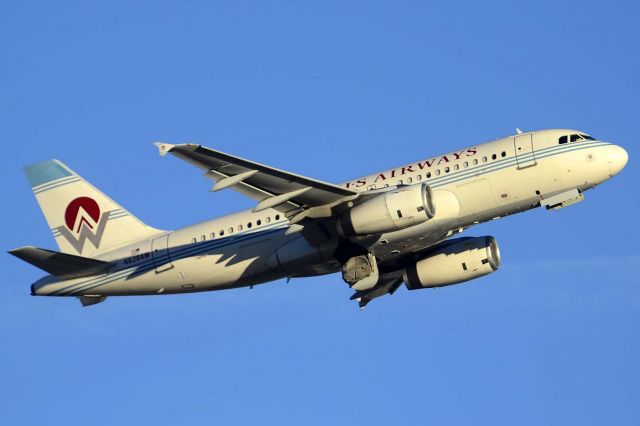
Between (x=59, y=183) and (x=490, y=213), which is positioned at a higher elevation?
(x=59, y=183)

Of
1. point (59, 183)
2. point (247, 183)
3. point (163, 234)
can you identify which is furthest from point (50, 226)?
point (247, 183)

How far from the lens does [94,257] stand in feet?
189

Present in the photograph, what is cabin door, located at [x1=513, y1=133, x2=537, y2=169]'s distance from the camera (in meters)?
51.8

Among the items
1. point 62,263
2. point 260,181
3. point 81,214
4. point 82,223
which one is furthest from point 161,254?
point 260,181

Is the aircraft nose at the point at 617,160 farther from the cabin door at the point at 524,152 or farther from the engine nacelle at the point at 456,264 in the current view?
the engine nacelle at the point at 456,264

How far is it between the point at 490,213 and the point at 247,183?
34.6 ft

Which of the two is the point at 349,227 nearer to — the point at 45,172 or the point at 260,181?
the point at 260,181

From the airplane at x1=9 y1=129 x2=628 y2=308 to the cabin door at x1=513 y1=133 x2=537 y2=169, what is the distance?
42 mm

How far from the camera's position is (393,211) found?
49.5 m

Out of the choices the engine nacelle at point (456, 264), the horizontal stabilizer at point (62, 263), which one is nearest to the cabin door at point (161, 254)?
the horizontal stabilizer at point (62, 263)

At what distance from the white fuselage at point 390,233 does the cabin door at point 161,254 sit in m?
0.05

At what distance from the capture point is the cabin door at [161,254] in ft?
181

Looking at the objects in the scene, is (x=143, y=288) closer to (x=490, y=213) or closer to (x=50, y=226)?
(x=50, y=226)

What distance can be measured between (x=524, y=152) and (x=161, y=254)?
661 inches
